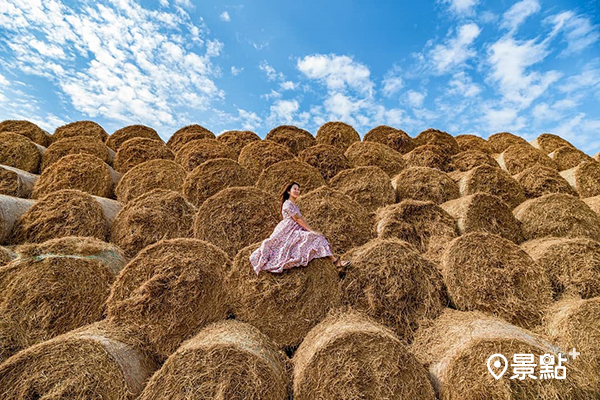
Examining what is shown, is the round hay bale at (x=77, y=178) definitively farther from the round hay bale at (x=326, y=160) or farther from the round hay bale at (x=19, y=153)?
the round hay bale at (x=326, y=160)

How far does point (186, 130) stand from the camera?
313 inches

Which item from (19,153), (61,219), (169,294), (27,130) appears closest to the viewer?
(169,294)

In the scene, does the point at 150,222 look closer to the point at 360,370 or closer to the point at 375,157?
the point at 360,370

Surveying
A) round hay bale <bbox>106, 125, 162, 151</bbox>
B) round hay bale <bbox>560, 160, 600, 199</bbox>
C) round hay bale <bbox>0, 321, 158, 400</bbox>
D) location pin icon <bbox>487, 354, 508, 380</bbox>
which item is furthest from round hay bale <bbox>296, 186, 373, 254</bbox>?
round hay bale <bbox>106, 125, 162, 151</bbox>

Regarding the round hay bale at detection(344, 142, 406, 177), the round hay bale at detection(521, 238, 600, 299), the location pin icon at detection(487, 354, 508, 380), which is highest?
the round hay bale at detection(344, 142, 406, 177)

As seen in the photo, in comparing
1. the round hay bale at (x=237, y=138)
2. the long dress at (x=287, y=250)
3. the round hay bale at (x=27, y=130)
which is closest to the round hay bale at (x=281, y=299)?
the long dress at (x=287, y=250)

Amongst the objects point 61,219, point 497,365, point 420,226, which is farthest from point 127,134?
point 497,365

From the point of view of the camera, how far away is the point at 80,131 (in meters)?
7.85

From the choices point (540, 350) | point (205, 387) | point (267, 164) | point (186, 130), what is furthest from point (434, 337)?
Result: point (186, 130)

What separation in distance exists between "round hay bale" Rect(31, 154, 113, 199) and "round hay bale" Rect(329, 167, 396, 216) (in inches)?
144

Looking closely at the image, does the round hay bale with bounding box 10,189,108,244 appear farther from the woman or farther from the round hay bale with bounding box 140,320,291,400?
the round hay bale with bounding box 140,320,291,400

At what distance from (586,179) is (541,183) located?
118cm

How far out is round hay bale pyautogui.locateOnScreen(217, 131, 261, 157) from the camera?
24.0 ft

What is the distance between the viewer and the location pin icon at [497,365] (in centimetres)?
246
